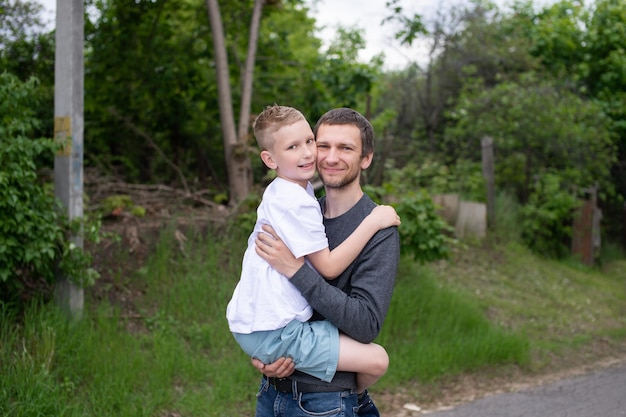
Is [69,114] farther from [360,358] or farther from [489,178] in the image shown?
[489,178]

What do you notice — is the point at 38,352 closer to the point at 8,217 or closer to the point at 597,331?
the point at 8,217

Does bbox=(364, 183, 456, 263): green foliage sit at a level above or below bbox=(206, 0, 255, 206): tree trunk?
below

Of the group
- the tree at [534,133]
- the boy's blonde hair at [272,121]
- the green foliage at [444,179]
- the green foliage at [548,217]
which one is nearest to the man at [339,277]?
the boy's blonde hair at [272,121]

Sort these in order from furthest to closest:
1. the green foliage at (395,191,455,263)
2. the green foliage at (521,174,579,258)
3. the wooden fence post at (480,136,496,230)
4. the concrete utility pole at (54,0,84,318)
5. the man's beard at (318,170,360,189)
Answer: the green foliage at (521,174,579,258) → the wooden fence post at (480,136,496,230) → the green foliage at (395,191,455,263) → the concrete utility pole at (54,0,84,318) → the man's beard at (318,170,360,189)

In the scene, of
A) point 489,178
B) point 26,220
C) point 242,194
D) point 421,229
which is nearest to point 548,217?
point 489,178

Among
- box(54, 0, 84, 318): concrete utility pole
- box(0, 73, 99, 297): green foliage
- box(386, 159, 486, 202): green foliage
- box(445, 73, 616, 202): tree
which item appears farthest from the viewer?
box(445, 73, 616, 202): tree

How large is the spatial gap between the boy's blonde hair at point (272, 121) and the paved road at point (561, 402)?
363cm

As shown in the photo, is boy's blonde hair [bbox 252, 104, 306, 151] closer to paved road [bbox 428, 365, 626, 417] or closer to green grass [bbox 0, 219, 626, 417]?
green grass [bbox 0, 219, 626, 417]

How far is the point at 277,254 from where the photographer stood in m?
2.55

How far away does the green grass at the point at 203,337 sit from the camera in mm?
4605

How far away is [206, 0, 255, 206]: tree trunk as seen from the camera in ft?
26.7

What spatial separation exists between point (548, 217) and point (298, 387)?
33.5 feet

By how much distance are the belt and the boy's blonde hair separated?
890mm

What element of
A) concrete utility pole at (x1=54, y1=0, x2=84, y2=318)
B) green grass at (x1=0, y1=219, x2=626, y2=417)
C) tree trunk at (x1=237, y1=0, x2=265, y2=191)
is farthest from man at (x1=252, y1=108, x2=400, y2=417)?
tree trunk at (x1=237, y1=0, x2=265, y2=191)
